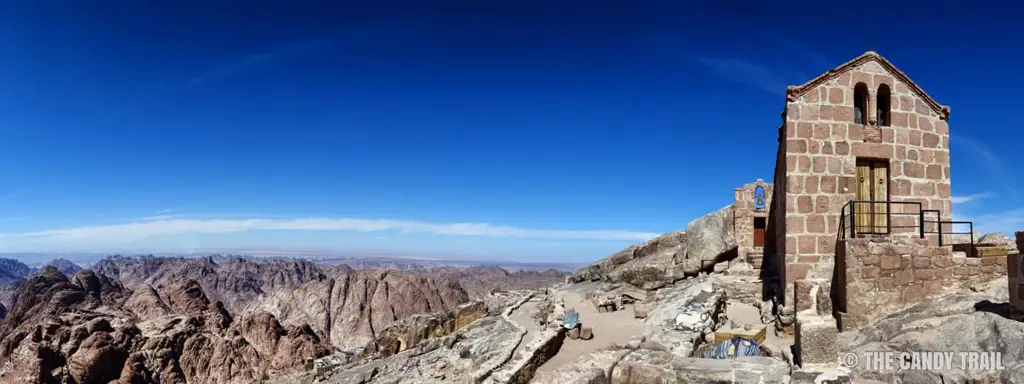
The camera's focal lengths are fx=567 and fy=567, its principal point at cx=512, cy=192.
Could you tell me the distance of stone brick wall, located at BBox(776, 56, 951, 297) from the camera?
12438 millimetres

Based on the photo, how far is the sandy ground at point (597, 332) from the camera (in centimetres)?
1220

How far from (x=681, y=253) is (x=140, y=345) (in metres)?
40.0

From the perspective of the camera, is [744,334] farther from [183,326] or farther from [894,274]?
[183,326]

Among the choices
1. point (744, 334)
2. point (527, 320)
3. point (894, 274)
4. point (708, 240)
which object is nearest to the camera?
point (894, 274)

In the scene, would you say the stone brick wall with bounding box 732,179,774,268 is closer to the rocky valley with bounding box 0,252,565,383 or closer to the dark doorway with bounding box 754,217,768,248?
the dark doorway with bounding box 754,217,768,248

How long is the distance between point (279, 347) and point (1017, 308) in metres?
49.7

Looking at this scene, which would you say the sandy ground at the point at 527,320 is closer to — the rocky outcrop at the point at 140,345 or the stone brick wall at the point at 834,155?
the stone brick wall at the point at 834,155

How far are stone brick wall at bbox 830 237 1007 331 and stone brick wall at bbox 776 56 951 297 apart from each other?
234 centimetres

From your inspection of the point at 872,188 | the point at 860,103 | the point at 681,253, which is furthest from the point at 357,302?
the point at 860,103

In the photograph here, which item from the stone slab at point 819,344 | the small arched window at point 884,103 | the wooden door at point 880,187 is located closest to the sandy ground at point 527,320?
the stone slab at point 819,344

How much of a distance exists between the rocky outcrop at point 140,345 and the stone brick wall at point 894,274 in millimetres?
40330

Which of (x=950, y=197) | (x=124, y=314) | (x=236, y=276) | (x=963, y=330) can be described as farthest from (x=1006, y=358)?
(x=236, y=276)

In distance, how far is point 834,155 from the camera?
12531 mm

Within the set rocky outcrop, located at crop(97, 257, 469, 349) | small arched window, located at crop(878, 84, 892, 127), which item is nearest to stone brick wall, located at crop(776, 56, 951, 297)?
small arched window, located at crop(878, 84, 892, 127)
